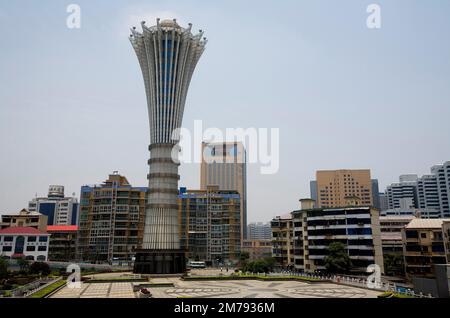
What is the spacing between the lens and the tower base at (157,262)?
219ft

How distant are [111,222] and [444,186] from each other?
151 metres

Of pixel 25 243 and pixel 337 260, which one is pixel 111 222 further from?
pixel 337 260

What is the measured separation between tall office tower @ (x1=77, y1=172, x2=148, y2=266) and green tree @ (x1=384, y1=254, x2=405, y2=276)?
6127 cm

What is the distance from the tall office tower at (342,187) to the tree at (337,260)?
122m

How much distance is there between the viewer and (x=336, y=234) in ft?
229

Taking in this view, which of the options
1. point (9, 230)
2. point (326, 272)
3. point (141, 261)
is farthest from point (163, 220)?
point (9, 230)

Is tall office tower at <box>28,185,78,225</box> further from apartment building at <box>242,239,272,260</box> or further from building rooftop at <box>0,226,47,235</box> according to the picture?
building rooftop at <box>0,226,47,235</box>

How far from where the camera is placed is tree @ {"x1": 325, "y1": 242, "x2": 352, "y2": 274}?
62400mm

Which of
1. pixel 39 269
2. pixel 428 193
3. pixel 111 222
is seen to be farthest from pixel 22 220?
pixel 428 193

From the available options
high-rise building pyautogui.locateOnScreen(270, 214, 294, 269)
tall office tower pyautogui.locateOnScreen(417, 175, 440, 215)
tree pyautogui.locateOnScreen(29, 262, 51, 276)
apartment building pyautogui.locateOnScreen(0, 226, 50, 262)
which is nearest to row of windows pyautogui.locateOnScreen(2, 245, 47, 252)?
apartment building pyautogui.locateOnScreen(0, 226, 50, 262)

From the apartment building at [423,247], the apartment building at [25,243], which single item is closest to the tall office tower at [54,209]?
the apartment building at [25,243]
